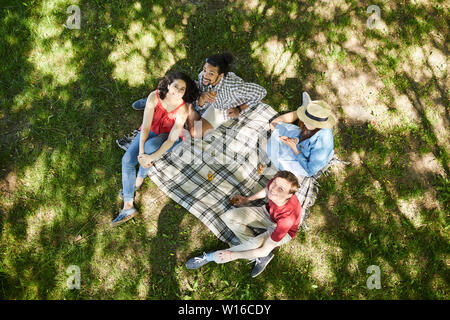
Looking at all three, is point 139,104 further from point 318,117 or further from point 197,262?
point 318,117

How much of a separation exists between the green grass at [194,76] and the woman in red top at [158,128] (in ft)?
1.17

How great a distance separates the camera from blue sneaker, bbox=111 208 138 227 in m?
4.32

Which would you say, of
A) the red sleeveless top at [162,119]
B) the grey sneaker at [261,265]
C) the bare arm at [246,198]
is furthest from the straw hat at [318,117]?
the grey sneaker at [261,265]

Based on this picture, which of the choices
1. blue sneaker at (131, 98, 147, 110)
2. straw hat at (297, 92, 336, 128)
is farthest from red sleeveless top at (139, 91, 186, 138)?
straw hat at (297, 92, 336, 128)

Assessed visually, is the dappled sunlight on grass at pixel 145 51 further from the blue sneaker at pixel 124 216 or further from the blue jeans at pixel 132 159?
the blue sneaker at pixel 124 216

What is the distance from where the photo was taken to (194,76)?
5.47 m

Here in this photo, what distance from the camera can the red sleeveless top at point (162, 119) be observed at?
412cm

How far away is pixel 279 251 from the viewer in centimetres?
446

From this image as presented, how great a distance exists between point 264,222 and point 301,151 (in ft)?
3.92

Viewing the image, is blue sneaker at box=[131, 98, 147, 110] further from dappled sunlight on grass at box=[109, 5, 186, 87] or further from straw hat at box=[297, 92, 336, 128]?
straw hat at box=[297, 92, 336, 128]

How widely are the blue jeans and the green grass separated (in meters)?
0.33

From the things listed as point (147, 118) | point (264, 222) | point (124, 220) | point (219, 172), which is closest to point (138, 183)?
point (124, 220)
